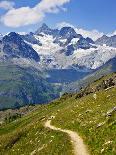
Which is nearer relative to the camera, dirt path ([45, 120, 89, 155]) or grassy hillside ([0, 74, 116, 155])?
dirt path ([45, 120, 89, 155])

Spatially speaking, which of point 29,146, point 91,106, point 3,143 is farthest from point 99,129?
point 3,143

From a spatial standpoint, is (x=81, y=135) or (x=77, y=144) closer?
(x=77, y=144)

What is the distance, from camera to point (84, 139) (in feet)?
169

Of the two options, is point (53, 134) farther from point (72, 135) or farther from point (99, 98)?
point (99, 98)

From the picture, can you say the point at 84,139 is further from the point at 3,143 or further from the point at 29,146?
the point at 3,143

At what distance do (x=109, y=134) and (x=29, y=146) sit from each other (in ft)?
64.4

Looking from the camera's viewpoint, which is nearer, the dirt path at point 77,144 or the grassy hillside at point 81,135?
the dirt path at point 77,144

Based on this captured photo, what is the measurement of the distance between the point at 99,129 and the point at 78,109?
24.5 meters

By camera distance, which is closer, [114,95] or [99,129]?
[99,129]

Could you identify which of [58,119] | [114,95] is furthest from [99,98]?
[58,119]

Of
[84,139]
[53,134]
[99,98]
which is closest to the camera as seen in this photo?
[84,139]

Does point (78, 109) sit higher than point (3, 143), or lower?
higher

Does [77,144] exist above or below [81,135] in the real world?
below

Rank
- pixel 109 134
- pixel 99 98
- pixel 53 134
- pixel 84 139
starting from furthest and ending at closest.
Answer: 1. pixel 99 98
2. pixel 53 134
3. pixel 84 139
4. pixel 109 134
